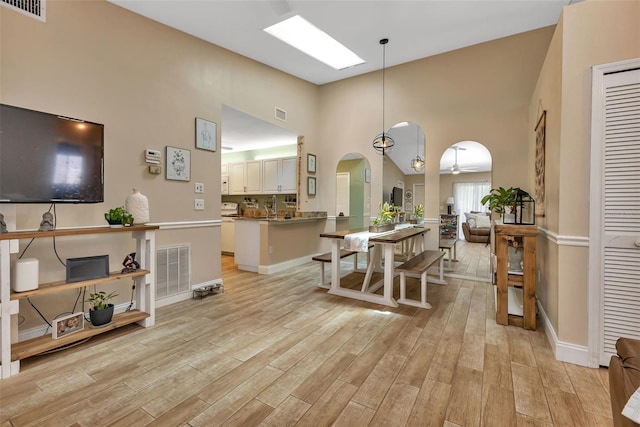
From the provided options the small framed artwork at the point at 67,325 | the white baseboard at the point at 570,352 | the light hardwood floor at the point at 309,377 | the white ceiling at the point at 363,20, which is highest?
the white ceiling at the point at 363,20

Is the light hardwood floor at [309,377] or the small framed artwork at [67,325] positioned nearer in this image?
the light hardwood floor at [309,377]

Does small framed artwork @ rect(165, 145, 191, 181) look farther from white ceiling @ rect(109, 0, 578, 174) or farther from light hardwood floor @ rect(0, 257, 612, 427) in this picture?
light hardwood floor @ rect(0, 257, 612, 427)

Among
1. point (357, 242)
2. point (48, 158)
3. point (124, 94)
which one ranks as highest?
point (124, 94)

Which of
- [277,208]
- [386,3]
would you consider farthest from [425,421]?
[277,208]

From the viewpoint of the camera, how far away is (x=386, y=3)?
3152 millimetres

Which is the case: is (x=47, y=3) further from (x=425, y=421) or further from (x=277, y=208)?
(x=277, y=208)

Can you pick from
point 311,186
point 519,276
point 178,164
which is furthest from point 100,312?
point 311,186

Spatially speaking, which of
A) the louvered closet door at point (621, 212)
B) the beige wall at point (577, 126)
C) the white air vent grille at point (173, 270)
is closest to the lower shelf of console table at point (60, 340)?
the white air vent grille at point (173, 270)

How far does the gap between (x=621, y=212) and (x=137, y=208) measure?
381 cm

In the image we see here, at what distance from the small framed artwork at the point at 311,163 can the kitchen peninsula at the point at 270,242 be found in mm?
890

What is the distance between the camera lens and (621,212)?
1909 millimetres

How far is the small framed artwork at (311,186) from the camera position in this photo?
5559mm

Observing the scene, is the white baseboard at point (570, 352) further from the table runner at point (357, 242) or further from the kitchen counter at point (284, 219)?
the kitchen counter at point (284, 219)

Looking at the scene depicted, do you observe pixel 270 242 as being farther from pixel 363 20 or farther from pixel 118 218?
pixel 363 20
